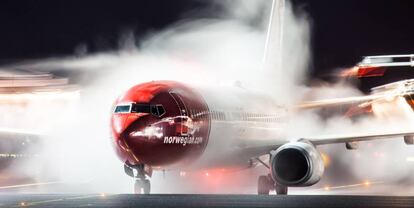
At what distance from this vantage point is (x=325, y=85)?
1944 inches

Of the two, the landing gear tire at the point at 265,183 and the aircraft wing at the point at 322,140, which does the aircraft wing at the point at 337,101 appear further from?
the landing gear tire at the point at 265,183

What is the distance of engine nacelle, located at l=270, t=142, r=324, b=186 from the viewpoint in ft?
93.7

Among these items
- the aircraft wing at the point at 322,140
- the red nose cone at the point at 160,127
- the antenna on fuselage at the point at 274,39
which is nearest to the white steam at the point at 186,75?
the antenna on fuselage at the point at 274,39

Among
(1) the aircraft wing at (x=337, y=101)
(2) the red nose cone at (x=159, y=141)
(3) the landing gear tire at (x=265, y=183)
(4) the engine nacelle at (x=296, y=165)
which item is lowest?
(3) the landing gear tire at (x=265, y=183)

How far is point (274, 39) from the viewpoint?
4147 centimetres

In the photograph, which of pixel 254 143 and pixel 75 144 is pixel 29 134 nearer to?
pixel 75 144

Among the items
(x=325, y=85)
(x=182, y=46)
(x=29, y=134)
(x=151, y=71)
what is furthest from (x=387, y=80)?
(x=29, y=134)

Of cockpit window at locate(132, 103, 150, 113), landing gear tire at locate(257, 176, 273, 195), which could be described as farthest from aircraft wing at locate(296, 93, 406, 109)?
cockpit window at locate(132, 103, 150, 113)

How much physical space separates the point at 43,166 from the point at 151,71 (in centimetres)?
614

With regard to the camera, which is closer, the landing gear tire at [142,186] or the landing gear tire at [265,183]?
the landing gear tire at [142,186]

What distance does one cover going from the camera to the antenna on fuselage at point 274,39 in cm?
4066

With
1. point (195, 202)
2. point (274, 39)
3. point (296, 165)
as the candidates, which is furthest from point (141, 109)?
point (274, 39)

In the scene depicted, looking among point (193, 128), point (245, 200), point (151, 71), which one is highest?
point (151, 71)

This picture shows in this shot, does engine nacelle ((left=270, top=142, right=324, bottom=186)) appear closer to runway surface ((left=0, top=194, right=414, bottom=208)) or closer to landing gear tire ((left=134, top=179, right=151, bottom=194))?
landing gear tire ((left=134, top=179, right=151, bottom=194))
